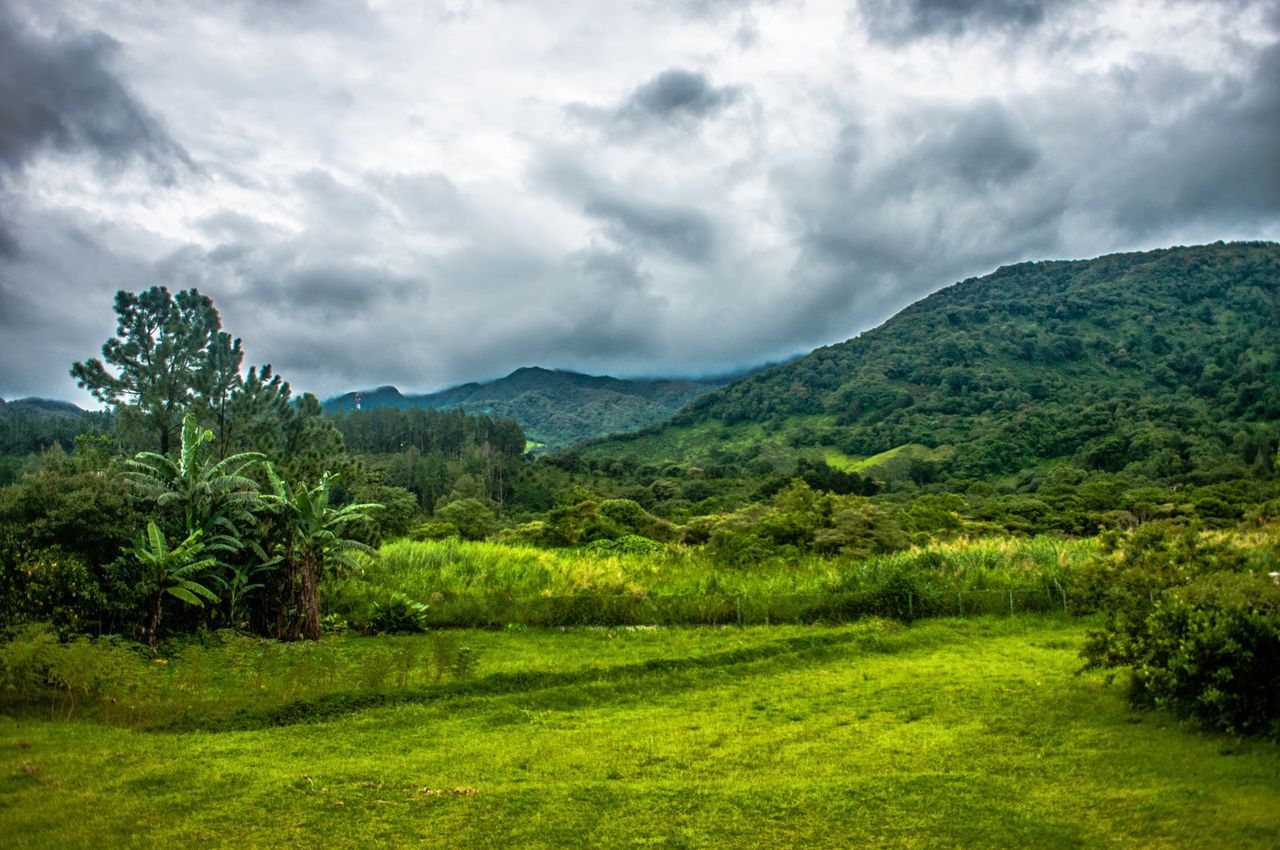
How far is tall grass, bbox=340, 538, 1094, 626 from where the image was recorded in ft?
52.6

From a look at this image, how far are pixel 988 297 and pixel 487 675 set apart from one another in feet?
587

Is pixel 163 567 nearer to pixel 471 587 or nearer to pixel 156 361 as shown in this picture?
pixel 471 587

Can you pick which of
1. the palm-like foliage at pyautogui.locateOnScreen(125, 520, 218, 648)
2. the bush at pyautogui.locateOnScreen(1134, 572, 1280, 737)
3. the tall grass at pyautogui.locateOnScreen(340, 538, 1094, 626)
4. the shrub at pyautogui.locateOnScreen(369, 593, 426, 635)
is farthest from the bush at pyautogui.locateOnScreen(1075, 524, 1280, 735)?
the palm-like foliage at pyautogui.locateOnScreen(125, 520, 218, 648)

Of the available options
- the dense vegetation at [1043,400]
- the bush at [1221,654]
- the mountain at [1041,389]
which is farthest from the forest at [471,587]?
the mountain at [1041,389]

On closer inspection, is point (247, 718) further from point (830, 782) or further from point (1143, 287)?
point (1143, 287)

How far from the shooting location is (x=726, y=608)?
16125 millimetres

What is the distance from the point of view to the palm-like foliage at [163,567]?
12.6m

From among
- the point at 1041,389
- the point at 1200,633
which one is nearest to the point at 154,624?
the point at 1200,633

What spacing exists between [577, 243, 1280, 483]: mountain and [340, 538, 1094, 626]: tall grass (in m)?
53.5

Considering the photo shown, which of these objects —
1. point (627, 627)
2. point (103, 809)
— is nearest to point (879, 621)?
point (627, 627)

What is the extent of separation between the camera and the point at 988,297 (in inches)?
6678

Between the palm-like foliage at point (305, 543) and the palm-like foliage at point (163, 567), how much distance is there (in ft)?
4.70

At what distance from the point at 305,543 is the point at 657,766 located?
30.6 feet

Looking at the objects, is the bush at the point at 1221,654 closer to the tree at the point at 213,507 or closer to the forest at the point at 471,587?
the forest at the point at 471,587
